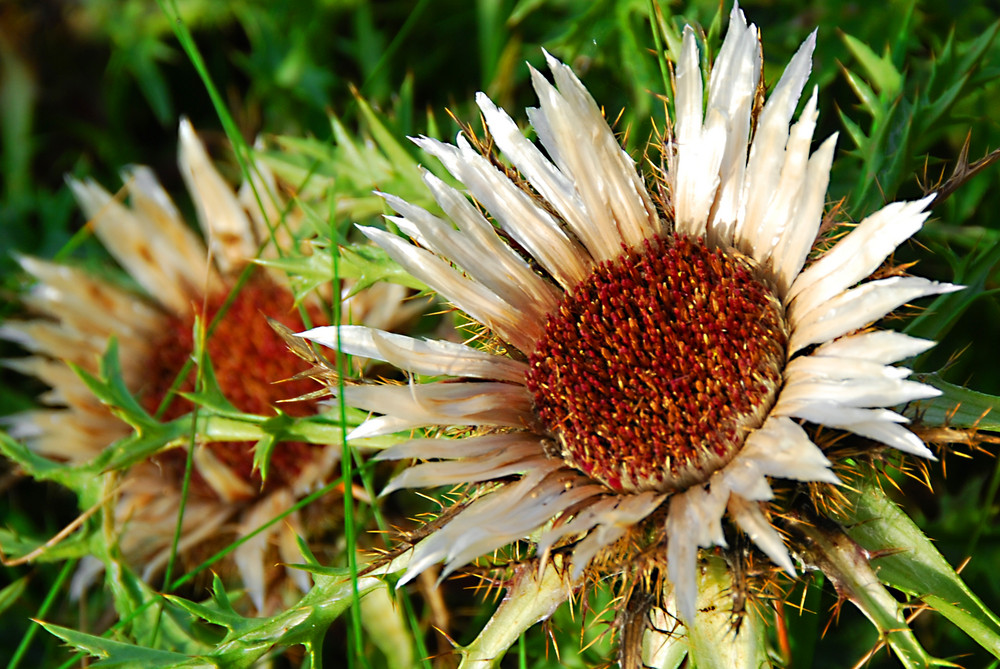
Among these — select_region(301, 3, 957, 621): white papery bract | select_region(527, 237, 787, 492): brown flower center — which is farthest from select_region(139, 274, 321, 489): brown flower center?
select_region(527, 237, 787, 492): brown flower center

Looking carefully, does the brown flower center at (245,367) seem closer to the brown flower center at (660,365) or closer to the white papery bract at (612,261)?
the white papery bract at (612,261)

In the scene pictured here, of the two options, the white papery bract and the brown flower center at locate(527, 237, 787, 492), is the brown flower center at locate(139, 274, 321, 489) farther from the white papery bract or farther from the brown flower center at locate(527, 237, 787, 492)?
the brown flower center at locate(527, 237, 787, 492)

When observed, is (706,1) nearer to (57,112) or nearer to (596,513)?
(596,513)

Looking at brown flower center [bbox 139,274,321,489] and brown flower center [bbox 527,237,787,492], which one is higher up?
brown flower center [bbox 139,274,321,489]

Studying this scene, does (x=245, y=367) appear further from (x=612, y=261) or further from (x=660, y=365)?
(x=660, y=365)

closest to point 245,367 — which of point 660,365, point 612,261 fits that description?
point 612,261

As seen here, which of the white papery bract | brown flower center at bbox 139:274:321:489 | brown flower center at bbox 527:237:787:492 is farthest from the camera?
brown flower center at bbox 139:274:321:489

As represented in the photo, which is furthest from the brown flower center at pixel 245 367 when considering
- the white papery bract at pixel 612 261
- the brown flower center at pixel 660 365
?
the brown flower center at pixel 660 365
